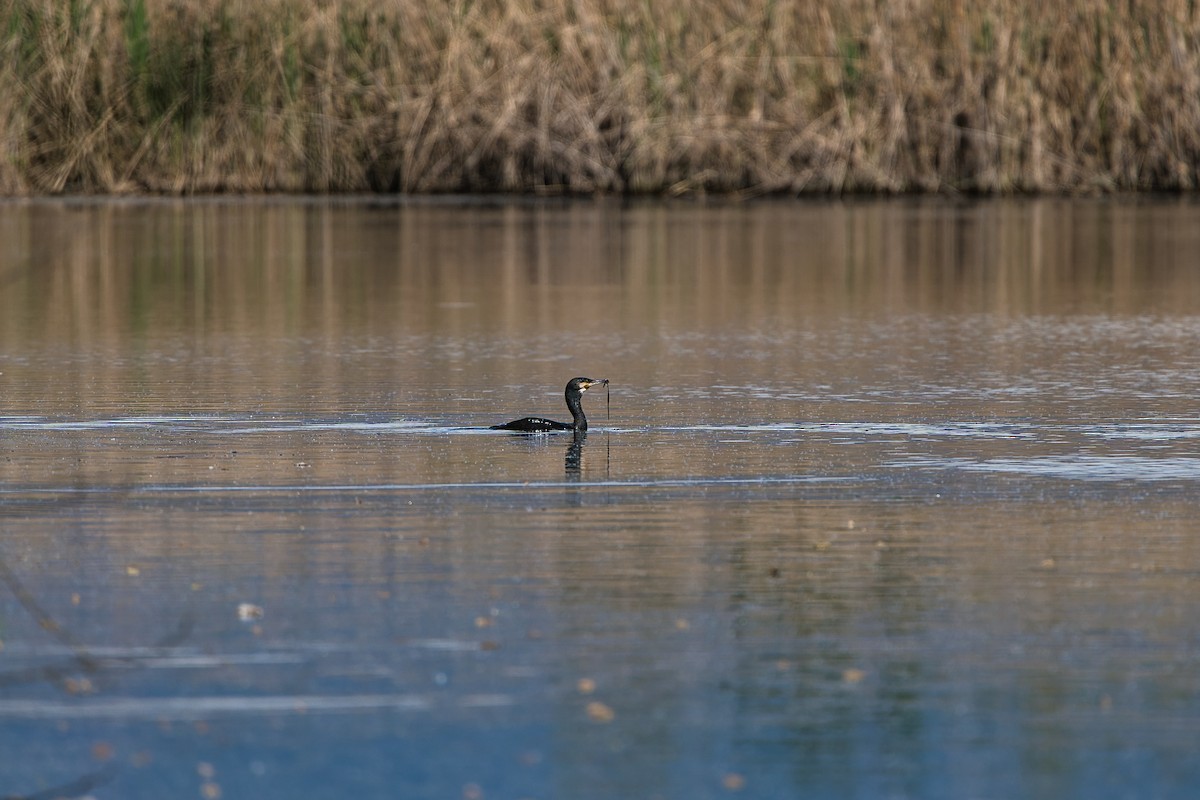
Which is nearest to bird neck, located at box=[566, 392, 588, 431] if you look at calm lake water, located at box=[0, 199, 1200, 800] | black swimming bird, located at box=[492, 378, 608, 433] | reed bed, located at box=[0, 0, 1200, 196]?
black swimming bird, located at box=[492, 378, 608, 433]

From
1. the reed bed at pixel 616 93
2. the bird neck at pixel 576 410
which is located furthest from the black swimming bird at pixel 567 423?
the reed bed at pixel 616 93

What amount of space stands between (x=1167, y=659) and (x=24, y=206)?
2030 cm

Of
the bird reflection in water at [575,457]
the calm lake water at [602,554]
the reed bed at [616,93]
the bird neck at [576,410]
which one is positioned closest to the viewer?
the calm lake water at [602,554]

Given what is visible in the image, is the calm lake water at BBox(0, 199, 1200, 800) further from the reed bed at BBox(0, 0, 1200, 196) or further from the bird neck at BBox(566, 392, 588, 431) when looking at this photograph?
the reed bed at BBox(0, 0, 1200, 196)

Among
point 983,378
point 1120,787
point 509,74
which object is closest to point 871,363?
point 983,378

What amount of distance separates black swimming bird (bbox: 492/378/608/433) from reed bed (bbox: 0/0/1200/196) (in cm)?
1579

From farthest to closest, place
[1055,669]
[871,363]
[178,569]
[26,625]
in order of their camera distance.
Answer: [871,363] < [178,569] < [26,625] < [1055,669]

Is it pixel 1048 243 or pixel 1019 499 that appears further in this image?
pixel 1048 243

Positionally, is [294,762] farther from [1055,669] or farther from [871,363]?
[871,363]

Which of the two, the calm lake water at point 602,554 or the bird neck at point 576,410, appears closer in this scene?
the calm lake water at point 602,554

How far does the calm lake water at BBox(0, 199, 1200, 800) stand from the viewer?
4.96 meters

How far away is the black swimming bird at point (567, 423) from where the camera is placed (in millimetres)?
9711

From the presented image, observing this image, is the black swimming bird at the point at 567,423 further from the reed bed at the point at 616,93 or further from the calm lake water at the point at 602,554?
the reed bed at the point at 616,93

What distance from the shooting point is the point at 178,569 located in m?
6.70
